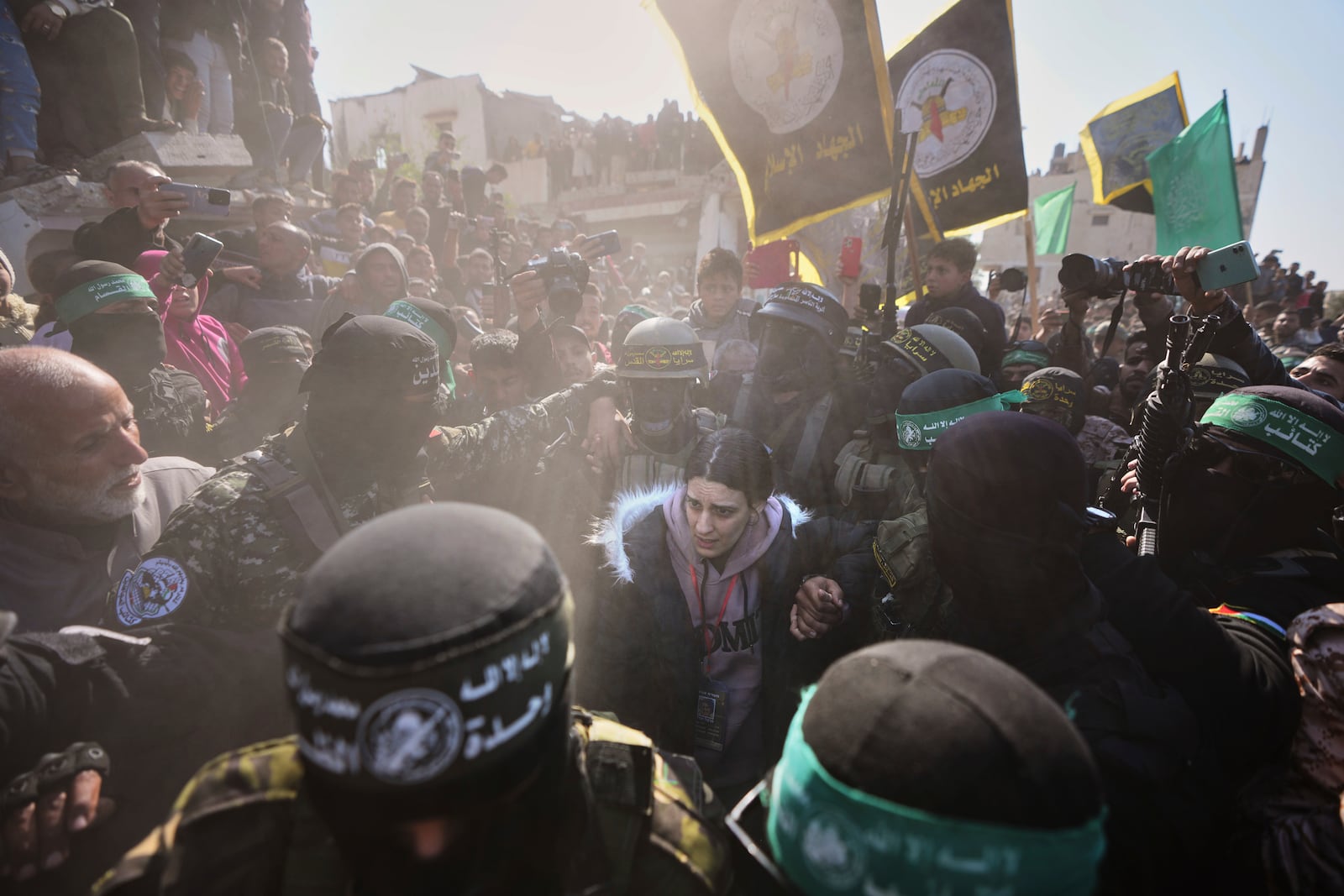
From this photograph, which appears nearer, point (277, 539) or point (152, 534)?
point (277, 539)

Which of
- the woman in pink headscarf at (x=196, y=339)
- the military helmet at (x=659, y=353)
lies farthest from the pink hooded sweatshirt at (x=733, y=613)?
the woman in pink headscarf at (x=196, y=339)

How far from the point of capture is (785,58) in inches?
196

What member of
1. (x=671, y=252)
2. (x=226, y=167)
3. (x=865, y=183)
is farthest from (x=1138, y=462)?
(x=671, y=252)

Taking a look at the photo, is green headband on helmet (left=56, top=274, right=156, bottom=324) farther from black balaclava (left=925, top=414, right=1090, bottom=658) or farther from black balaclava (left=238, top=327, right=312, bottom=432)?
black balaclava (left=925, top=414, right=1090, bottom=658)

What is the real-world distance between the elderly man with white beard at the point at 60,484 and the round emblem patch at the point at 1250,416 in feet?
13.4

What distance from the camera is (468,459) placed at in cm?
338

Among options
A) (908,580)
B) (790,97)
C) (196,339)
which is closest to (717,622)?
(908,580)

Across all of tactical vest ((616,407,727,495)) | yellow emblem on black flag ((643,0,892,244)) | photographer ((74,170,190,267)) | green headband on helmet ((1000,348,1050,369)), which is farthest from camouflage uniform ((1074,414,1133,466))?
photographer ((74,170,190,267))

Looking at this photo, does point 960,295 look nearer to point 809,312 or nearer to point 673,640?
point 809,312

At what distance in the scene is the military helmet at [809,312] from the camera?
13.2 feet

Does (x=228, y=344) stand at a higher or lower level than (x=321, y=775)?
higher

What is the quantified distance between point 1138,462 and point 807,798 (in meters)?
2.68

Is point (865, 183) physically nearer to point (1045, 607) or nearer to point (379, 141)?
point (1045, 607)

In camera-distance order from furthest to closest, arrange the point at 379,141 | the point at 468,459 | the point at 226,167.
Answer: the point at 379,141, the point at 226,167, the point at 468,459
